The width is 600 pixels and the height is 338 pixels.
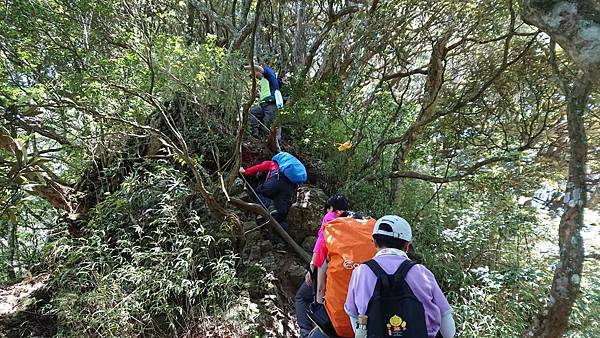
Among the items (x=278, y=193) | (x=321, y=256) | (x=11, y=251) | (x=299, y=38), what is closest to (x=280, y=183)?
(x=278, y=193)

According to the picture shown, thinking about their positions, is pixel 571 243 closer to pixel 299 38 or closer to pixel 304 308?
pixel 304 308

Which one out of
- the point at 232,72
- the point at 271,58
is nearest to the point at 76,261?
the point at 232,72

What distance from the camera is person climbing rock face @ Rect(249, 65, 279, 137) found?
28.2ft

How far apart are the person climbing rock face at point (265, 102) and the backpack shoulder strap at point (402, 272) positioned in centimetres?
632

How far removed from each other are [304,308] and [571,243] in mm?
2567

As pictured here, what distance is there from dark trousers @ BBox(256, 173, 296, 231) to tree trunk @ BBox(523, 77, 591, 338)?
3853 millimetres

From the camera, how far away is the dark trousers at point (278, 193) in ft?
22.0

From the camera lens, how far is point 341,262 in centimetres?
323

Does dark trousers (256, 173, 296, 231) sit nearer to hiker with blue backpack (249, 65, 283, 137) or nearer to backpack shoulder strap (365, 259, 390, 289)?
hiker with blue backpack (249, 65, 283, 137)

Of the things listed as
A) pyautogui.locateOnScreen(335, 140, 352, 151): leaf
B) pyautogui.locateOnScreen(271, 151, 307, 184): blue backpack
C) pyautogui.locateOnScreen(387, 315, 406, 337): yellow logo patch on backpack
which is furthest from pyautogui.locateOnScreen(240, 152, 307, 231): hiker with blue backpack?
pyautogui.locateOnScreen(387, 315, 406, 337): yellow logo patch on backpack

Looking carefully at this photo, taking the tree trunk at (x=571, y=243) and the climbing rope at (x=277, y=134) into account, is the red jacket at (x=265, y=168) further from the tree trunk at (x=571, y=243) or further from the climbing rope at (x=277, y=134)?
the tree trunk at (x=571, y=243)

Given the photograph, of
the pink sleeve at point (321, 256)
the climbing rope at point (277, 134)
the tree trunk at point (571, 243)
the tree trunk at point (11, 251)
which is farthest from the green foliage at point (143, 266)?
the tree trunk at point (11, 251)

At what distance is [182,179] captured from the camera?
674 cm

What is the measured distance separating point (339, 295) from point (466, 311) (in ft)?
8.80
